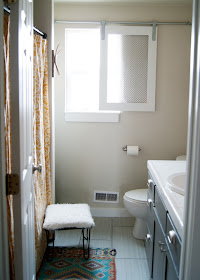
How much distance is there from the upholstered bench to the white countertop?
0.70 m

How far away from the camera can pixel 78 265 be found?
8.69 feet

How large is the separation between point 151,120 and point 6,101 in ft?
7.09

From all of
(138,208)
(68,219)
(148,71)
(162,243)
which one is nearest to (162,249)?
(162,243)

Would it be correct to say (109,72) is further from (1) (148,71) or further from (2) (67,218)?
(2) (67,218)

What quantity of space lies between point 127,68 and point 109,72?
19 centimetres

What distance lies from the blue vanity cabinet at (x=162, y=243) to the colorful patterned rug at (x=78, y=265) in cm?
45

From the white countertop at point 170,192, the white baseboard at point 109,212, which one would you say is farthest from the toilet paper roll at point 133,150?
the white countertop at point 170,192

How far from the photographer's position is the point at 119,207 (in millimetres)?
3621

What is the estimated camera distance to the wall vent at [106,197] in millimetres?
3605

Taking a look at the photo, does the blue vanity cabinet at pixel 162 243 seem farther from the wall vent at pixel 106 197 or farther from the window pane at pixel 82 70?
the window pane at pixel 82 70

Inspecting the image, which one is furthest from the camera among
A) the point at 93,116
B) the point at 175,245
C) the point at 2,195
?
the point at 93,116

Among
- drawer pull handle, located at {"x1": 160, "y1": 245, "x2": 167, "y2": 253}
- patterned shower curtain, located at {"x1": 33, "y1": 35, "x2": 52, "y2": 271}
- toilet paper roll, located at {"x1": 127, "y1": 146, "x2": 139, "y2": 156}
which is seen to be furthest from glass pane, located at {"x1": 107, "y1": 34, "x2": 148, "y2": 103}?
drawer pull handle, located at {"x1": 160, "y1": 245, "x2": 167, "y2": 253}

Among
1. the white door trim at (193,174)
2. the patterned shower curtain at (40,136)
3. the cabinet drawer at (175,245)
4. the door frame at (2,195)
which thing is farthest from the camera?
the patterned shower curtain at (40,136)

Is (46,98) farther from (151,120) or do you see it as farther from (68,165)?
(151,120)
